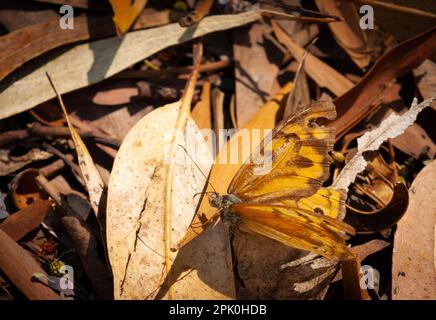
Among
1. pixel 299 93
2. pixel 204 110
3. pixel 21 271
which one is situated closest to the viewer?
pixel 21 271

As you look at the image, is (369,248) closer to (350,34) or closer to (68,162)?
(350,34)

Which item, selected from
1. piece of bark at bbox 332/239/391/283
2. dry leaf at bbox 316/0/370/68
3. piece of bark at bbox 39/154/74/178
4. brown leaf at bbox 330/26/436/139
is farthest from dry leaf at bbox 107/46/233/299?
dry leaf at bbox 316/0/370/68

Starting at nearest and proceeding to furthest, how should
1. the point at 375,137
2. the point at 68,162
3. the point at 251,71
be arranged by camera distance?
the point at 375,137 → the point at 68,162 → the point at 251,71

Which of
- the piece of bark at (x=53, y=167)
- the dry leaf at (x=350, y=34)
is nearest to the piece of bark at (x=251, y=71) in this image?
the dry leaf at (x=350, y=34)

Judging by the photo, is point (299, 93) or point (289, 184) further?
point (299, 93)

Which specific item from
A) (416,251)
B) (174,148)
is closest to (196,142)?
(174,148)
